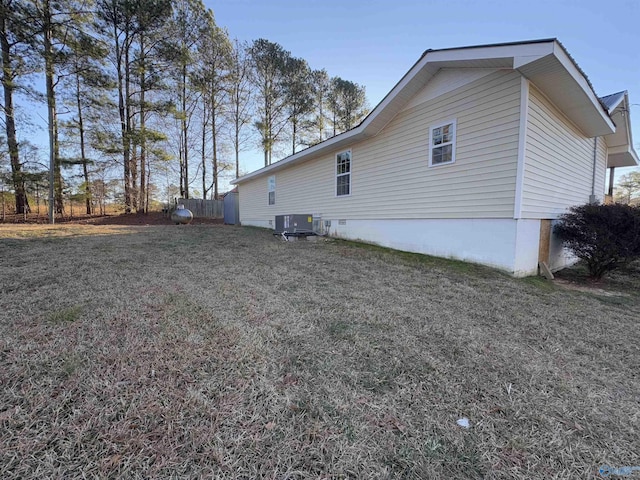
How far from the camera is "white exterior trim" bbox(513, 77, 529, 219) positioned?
15.3 feet

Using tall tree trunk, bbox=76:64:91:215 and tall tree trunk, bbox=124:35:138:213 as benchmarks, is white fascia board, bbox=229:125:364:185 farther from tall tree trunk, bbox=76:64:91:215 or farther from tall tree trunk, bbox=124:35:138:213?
tall tree trunk, bbox=76:64:91:215

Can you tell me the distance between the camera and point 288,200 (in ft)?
37.4

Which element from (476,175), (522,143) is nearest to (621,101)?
(522,143)

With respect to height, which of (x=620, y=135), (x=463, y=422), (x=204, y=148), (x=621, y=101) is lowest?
(x=463, y=422)

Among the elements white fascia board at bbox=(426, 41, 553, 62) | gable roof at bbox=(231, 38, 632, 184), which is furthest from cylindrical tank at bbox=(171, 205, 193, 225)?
white fascia board at bbox=(426, 41, 553, 62)

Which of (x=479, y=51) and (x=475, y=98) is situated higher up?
(x=479, y=51)

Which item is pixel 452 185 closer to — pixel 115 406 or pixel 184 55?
pixel 115 406

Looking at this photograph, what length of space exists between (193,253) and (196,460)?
5.19 meters

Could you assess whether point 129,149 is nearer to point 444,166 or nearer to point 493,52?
point 444,166

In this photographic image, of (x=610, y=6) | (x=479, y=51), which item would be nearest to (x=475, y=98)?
(x=479, y=51)

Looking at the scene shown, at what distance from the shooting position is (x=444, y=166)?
5.87m

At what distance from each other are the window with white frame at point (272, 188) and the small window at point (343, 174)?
4428 mm

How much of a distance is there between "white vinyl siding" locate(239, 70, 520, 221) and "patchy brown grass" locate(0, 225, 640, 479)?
247cm

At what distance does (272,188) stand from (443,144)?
8.27 m
